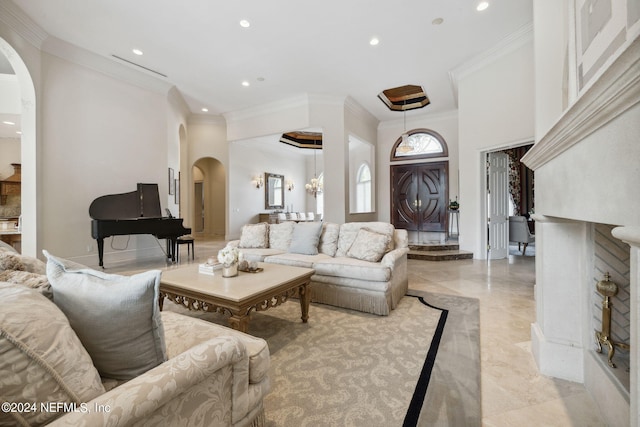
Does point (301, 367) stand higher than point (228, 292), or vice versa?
point (228, 292)

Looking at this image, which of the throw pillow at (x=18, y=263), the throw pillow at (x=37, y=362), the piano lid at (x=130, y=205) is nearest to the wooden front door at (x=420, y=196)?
the piano lid at (x=130, y=205)

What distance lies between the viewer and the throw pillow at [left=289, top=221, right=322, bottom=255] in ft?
11.7

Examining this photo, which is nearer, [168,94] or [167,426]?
[167,426]

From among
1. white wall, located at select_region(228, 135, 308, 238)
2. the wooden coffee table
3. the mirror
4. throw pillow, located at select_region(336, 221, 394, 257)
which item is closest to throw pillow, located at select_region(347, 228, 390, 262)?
throw pillow, located at select_region(336, 221, 394, 257)

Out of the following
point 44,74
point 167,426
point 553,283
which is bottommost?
point 167,426

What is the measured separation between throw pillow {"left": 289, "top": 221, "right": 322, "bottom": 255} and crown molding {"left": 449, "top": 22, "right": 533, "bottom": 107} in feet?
14.1

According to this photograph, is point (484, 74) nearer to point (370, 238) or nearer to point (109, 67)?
point (370, 238)

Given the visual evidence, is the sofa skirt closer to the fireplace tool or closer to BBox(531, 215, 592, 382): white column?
BBox(531, 215, 592, 382): white column

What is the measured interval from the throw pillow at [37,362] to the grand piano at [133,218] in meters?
4.44

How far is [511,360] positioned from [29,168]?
646 centimetres

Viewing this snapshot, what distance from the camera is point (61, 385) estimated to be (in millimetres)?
681

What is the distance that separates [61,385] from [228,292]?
1.39 meters

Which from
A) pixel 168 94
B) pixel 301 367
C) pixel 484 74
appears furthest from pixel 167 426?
pixel 168 94

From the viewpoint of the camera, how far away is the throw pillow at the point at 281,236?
13.2ft
